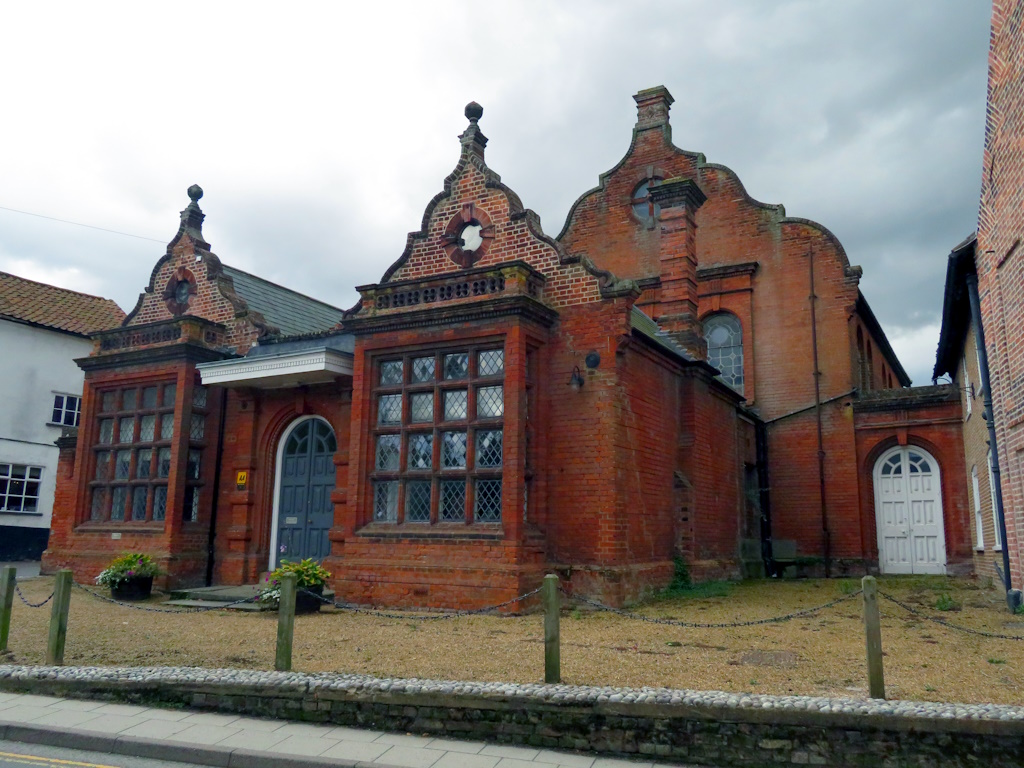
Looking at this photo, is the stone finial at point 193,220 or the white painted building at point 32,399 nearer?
the stone finial at point 193,220

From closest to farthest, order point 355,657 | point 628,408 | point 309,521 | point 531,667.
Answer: point 531,667
point 355,657
point 628,408
point 309,521

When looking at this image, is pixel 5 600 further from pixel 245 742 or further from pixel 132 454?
pixel 132 454

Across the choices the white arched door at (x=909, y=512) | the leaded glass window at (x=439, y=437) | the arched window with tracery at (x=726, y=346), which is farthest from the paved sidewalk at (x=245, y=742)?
the arched window with tracery at (x=726, y=346)

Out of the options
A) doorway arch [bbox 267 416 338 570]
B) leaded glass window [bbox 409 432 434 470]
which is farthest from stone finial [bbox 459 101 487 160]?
doorway arch [bbox 267 416 338 570]

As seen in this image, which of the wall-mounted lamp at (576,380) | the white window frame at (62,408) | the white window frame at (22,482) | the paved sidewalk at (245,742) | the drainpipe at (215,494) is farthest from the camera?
the white window frame at (62,408)

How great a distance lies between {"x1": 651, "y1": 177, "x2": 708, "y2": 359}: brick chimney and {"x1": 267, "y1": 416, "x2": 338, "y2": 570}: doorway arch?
754 centimetres

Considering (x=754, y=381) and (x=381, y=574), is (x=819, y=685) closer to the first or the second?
(x=381, y=574)

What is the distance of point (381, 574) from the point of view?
1261 centimetres

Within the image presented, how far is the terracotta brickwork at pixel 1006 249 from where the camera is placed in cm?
1113

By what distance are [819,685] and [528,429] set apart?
6636mm

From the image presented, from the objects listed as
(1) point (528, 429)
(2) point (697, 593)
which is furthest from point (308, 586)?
(2) point (697, 593)

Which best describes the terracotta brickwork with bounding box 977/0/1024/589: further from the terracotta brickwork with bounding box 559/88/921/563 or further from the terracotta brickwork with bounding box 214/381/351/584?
the terracotta brickwork with bounding box 214/381/351/584

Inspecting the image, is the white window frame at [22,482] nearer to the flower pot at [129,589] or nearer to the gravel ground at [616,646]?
the flower pot at [129,589]

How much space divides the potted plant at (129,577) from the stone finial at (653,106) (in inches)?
737
